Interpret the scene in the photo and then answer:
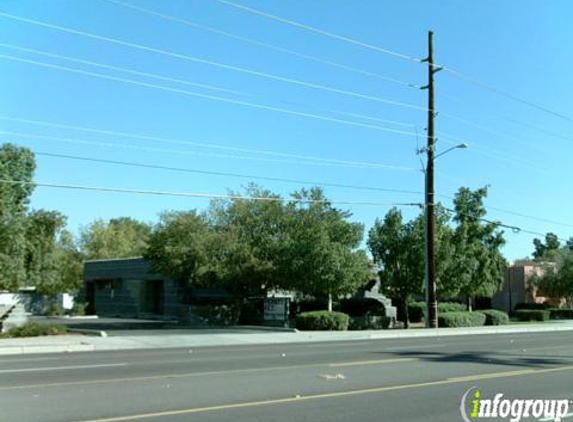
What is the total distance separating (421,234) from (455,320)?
5055mm

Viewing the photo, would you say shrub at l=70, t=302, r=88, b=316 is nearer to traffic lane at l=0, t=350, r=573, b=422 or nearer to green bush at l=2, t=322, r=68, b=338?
green bush at l=2, t=322, r=68, b=338

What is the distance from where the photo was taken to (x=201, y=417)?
29.4 ft

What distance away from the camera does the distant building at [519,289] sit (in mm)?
64250

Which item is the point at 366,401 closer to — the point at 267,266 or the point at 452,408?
Result: the point at 452,408

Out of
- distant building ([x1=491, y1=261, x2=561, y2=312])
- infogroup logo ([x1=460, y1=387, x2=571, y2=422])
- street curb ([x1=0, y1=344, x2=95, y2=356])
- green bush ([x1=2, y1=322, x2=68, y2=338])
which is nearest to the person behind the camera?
infogroup logo ([x1=460, y1=387, x2=571, y2=422])

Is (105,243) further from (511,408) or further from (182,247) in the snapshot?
(511,408)

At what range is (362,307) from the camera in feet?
140

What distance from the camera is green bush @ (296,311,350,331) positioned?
3359cm

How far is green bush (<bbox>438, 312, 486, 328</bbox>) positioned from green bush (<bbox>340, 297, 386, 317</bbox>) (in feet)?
15.6

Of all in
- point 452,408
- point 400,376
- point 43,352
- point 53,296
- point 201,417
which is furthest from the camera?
point 53,296

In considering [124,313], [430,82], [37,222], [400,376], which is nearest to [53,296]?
[124,313]

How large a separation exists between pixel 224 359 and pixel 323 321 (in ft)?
53.7

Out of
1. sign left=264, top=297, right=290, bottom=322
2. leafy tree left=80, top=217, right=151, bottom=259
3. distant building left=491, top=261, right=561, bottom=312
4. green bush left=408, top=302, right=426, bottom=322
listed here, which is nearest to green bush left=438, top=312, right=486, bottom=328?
green bush left=408, top=302, right=426, bottom=322

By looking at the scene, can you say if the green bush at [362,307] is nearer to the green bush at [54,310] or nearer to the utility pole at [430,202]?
the utility pole at [430,202]
